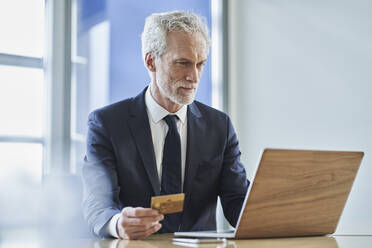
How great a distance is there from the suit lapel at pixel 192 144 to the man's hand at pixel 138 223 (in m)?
0.52

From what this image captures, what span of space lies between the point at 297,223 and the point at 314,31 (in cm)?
208

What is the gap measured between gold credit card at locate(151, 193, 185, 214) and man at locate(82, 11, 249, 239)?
0.38 metres

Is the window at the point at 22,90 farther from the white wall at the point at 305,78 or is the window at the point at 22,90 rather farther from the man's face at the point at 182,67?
the white wall at the point at 305,78

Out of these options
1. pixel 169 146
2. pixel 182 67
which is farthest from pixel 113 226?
pixel 182 67

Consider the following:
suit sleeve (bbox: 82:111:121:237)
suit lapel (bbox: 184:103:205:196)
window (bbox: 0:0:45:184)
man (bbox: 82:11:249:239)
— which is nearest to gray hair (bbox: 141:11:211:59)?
man (bbox: 82:11:249:239)

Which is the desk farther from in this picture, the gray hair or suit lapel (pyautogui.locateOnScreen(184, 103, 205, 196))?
the gray hair

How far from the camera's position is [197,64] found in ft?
6.56

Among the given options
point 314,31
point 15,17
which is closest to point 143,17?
point 15,17

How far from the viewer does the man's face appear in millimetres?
1966

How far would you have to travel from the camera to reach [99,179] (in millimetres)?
1629

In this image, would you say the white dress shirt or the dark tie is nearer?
the dark tie

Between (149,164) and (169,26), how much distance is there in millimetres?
586

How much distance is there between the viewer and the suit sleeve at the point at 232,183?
5.99 feet

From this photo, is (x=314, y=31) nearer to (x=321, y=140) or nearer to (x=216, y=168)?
(x=321, y=140)
